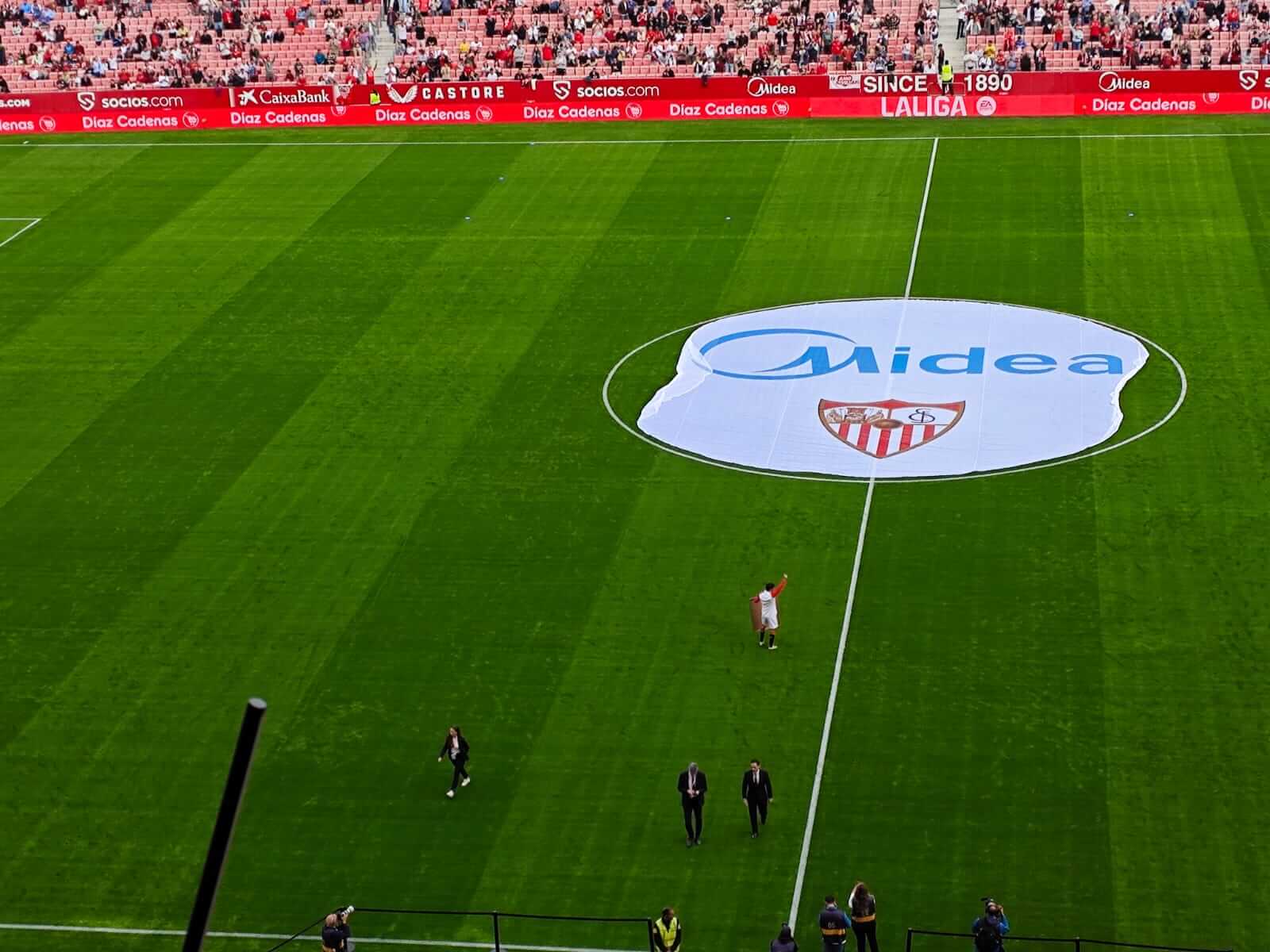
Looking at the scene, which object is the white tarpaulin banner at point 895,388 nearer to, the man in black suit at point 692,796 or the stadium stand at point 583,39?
the man in black suit at point 692,796

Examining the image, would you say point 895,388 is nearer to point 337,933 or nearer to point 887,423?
point 887,423

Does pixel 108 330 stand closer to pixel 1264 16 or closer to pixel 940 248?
pixel 940 248

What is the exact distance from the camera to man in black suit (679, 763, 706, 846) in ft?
83.6

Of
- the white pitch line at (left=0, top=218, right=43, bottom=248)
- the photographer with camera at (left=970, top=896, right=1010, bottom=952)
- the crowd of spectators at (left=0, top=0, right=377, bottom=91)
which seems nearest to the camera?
the photographer with camera at (left=970, top=896, right=1010, bottom=952)

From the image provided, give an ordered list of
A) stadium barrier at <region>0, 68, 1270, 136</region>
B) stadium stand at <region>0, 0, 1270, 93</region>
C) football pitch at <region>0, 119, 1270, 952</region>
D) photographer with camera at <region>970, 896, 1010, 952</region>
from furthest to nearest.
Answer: stadium stand at <region>0, 0, 1270, 93</region> → stadium barrier at <region>0, 68, 1270, 136</region> → football pitch at <region>0, 119, 1270, 952</region> → photographer with camera at <region>970, 896, 1010, 952</region>

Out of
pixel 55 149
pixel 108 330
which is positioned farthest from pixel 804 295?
pixel 55 149

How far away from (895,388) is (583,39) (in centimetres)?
3243

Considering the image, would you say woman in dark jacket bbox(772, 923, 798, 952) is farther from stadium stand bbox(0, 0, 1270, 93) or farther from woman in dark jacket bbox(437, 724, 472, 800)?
stadium stand bbox(0, 0, 1270, 93)

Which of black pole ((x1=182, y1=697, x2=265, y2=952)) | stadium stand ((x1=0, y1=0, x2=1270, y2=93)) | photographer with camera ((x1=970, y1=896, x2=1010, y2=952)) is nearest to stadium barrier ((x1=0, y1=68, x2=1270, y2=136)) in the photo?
stadium stand ((x1=0, y1=0, x2=1270, y2=93))

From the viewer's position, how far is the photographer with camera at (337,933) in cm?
2262

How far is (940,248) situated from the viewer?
162 feet

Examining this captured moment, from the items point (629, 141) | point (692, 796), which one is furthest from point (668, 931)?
point (629, 141)

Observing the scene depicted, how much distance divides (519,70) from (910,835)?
46176 mm

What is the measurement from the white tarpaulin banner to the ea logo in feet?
0.13
